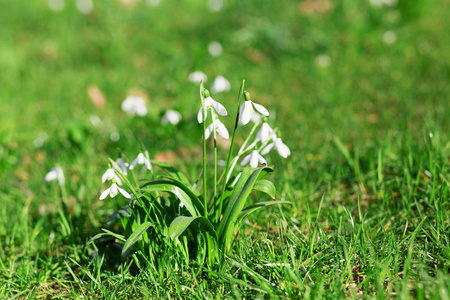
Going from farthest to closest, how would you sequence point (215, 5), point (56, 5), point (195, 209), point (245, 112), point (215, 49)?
point (56, 5) → point (215, 5) → point (215, 49) → point (195, 209) → point (245, 112)

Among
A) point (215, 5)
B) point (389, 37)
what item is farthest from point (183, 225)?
point (215, 5)

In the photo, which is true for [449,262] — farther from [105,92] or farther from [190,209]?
[105,92]

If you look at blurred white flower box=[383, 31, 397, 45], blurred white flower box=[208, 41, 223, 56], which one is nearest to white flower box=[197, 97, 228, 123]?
blurred white flower box=[208, 41, 223, 56]

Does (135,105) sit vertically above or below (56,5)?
below

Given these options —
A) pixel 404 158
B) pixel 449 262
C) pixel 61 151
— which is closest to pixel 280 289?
pixel 449 262

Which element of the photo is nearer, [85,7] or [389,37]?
[389,37]

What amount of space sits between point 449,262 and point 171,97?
3.06 metres

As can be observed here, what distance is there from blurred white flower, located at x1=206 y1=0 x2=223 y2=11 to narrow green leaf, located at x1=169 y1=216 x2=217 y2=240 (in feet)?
14.6

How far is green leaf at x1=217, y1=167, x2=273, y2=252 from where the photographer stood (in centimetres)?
159

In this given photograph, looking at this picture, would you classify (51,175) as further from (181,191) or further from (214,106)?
(214,106)

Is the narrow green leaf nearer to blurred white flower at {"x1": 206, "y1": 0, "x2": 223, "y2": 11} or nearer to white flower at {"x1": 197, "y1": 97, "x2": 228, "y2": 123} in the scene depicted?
white flower at {"x1": 197, "y1": 97, "x2": 228, "y2": 123}

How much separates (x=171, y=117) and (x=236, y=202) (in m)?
1.39

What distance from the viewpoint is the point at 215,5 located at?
18.2 ft

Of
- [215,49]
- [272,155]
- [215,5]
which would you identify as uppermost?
[215,5]
